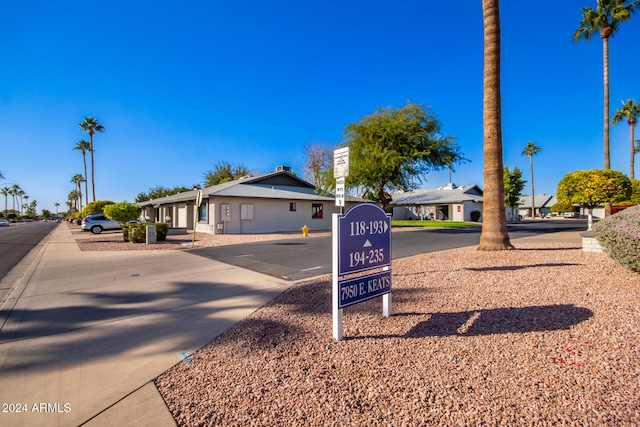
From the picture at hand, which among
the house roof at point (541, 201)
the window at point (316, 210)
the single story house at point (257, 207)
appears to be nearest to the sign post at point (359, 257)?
the single story house at point (257, 207)

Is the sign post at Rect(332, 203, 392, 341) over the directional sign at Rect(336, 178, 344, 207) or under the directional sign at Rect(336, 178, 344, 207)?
under

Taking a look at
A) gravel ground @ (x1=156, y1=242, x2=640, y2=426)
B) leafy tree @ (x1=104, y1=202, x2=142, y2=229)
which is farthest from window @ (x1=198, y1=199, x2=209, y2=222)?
gravel ground @ (x1=156, y1=242, x2=640, y2=426)

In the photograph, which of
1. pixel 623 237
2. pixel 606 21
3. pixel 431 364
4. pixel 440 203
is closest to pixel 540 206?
pixel 440 203

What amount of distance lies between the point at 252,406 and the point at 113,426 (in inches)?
40.3

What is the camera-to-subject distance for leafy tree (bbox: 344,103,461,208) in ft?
71.1

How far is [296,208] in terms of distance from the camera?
86.0 feet

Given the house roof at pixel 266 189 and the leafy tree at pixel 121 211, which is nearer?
the leafy tree at pixel 121 211

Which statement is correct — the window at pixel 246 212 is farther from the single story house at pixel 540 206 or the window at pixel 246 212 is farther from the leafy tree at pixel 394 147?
the single story house at pixel 540 206

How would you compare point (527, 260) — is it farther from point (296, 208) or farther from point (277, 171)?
point (277, 171)

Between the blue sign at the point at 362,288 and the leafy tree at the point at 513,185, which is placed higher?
the leafy tree at the point at 513,185

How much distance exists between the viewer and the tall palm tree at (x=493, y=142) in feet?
30.8

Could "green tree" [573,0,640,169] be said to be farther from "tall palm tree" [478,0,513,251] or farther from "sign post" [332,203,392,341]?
"sign post" [332,203,392,341]

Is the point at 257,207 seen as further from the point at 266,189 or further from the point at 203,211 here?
the point at 203,211

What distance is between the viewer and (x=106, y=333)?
4188 mm
